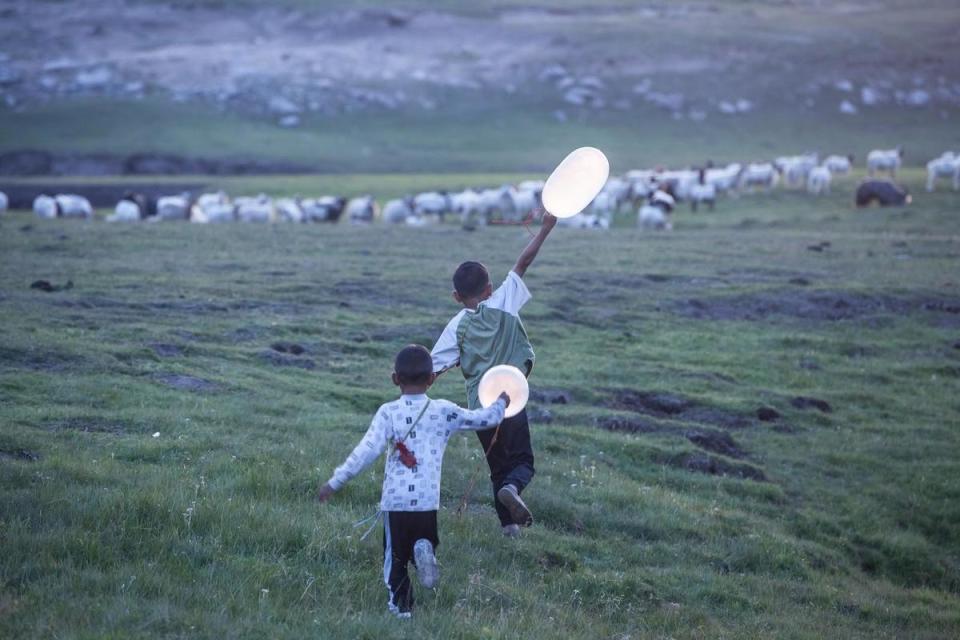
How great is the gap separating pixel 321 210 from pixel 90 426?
31066 millimetres

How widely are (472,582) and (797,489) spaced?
21.0 ft

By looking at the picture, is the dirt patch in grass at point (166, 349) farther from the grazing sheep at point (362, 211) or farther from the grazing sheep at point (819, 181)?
the grazing sheep at point (819, 181)

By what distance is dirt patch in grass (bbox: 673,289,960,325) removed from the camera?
22281mm

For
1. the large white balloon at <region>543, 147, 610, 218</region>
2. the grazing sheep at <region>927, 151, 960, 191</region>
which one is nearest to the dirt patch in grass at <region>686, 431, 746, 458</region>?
the large white balloon at <region>543, 147, 610, 218</region>

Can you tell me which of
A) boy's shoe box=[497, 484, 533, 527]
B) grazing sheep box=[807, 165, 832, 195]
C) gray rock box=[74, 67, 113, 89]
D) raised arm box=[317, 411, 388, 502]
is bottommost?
boy's shoe box=[497, 484, 533, 527]

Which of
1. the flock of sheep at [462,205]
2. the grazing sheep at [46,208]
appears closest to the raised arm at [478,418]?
the flock of sheep at [462,205]

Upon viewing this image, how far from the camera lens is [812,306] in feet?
75.3

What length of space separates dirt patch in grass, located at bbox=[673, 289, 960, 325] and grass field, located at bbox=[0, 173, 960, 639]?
8 cm

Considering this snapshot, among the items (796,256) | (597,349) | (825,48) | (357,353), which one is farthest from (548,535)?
(825,48)

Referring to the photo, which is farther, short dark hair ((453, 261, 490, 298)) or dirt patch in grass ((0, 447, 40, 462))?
dirt patch in grass ((0, 447, 40, 462))

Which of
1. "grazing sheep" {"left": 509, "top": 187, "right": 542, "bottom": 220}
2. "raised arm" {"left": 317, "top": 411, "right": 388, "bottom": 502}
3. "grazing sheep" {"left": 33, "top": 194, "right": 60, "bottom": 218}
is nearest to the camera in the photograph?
"raised arm" {"left": 317, "top": 411, "right": 388, "bottom": 502}

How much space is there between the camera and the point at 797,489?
534 inches

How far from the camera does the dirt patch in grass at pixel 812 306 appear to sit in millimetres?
22281

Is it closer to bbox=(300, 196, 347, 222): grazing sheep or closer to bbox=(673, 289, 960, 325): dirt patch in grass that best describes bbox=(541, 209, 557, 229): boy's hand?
bbox=(673, 289, 960, 325): dirt patch in grass
